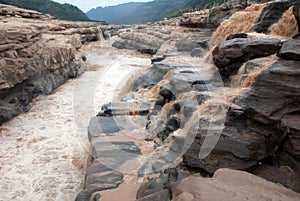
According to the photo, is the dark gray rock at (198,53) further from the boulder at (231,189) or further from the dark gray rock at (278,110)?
the boulder at (231,189)

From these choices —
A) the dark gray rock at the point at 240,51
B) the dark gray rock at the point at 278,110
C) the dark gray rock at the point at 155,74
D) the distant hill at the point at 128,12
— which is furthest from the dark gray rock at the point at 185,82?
the distant hill at the point at 128,12

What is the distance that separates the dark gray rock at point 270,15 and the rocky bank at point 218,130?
7cm

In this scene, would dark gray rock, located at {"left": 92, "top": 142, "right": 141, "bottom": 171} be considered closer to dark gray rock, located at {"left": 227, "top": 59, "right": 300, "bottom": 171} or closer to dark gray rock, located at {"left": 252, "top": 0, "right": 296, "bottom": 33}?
dark gray rock, located at {"left": 227, "top": 59, "right": 300, "bottom": 171}

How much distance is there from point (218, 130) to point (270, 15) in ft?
20.0

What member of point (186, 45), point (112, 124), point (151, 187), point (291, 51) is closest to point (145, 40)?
point (186, 45)

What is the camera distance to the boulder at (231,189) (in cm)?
326

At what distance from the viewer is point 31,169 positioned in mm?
6289

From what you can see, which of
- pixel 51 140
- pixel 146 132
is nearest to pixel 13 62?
pixel 51 140

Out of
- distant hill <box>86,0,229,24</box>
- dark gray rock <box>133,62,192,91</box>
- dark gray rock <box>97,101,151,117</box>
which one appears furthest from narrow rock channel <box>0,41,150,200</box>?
distant hill <box>86,0,229,24</box>

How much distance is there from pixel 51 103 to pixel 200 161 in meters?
7.55

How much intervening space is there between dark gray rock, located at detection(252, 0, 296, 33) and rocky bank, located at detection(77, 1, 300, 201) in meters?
0.07

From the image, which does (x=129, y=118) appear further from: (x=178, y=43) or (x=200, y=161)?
(x=178, y=43)

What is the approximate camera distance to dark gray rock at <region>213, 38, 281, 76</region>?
6.40m

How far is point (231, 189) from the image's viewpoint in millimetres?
3410
